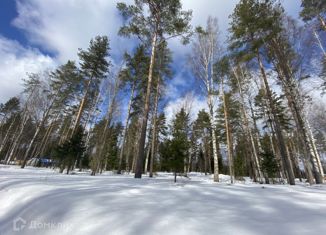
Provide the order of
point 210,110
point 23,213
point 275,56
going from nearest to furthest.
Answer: point 23,213
point 275,56
point 210,110

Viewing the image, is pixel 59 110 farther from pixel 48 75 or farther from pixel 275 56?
pixel 275 56

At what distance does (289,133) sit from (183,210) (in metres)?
28.0

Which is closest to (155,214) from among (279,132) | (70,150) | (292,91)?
(279,132)

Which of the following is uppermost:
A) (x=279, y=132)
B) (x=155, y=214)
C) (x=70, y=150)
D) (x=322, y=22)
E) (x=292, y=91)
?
(x=322, y=22)

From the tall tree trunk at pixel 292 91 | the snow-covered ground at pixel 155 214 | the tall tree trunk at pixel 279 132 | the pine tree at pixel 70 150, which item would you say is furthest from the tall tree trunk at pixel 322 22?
the pine tree at pixel 70 150

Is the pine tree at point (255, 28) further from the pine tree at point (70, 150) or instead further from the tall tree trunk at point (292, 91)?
the pine tree at point (70, 150)

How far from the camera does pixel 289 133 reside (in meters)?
25.0

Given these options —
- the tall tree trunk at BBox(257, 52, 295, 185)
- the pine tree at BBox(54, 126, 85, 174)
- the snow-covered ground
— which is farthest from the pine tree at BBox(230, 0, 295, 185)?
the pine tree at BBox(54, 126, 85, 174)

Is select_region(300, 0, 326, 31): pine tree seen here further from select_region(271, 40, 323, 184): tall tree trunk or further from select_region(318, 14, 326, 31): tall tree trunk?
select_region(271, 40, 323, 184): tall tree trunk

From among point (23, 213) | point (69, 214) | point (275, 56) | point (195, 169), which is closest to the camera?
point (69, 214)

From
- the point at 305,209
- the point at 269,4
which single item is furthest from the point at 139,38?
the point at 305,209

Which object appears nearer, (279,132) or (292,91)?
(279,132)

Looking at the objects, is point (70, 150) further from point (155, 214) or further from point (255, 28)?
point (255, 28)

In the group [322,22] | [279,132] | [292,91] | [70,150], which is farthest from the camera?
[70,150]
